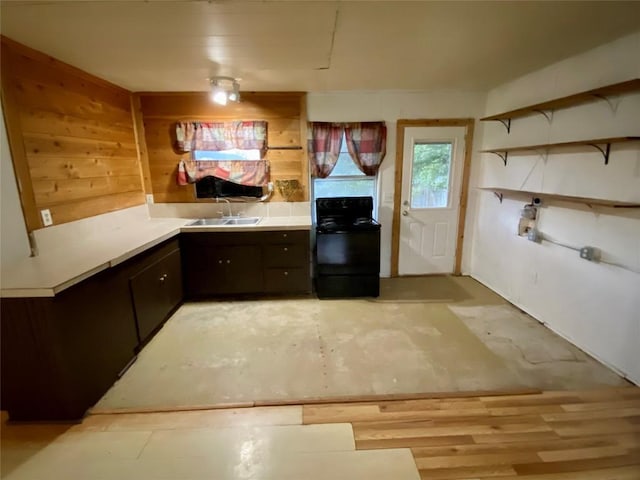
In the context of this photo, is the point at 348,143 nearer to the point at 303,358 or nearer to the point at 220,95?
the point at 220,95

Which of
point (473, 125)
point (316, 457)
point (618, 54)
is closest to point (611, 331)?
point (618, 54)

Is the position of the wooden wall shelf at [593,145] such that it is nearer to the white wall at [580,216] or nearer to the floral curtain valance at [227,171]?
the white wall at [580,216]

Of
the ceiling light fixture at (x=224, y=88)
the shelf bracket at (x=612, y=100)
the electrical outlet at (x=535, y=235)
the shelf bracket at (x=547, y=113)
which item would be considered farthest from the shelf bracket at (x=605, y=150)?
the ceiling light fixture at (x=224, y=88)

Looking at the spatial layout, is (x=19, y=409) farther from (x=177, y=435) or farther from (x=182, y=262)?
(x=182, y=262)

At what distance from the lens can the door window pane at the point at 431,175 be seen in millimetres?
3738

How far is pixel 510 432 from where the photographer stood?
166cm

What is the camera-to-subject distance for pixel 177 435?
168 cm

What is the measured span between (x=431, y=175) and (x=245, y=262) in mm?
2393

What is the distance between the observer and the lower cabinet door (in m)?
2.45

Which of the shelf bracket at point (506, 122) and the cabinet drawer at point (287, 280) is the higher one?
the shelf bracket at point (506, 122)

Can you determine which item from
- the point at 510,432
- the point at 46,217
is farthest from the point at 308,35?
the point at 510,432

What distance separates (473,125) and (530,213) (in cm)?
133

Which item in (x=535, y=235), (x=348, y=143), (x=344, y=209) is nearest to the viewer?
(x=535, y=235)

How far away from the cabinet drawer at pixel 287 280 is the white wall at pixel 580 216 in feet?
7.04
